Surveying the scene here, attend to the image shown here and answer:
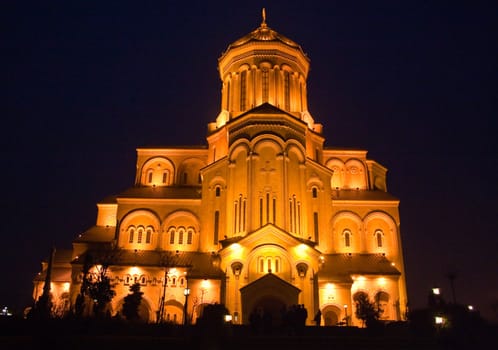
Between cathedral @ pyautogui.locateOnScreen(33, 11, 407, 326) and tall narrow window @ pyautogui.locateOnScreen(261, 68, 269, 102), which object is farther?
tall narrow window @ pyautogui.locateOnScreen(261, 68, 269, 102)

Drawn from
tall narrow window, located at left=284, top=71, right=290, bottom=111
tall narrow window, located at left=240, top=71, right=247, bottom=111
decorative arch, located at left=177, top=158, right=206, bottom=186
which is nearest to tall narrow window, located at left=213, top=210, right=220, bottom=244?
decorative arch, located at left=177, top=158, right=206, bottom=186

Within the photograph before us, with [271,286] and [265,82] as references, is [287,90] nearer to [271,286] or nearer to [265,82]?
[265,82]

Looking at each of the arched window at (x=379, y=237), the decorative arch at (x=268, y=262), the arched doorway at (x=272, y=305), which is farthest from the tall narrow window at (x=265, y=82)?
the arched doorway at (x=272, y=305)

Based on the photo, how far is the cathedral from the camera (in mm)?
30156

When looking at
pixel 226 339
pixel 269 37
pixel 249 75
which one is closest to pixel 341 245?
pixel 249 75

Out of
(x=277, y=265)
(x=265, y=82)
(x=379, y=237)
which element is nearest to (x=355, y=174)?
(x=379, y=237)

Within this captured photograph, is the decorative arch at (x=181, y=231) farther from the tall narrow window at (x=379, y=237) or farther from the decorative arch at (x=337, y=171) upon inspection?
the tall narrow window at (x=379, y=237)

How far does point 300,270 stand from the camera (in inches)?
1177

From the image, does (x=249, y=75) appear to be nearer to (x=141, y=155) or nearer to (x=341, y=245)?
(x=141, y=155)

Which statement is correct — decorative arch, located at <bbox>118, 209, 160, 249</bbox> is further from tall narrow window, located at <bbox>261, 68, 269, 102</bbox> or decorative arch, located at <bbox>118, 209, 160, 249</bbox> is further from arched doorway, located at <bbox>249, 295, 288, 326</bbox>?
tall narrow window, located at <bbox>261, 68, 269, 102</bbox>

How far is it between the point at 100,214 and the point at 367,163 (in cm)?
2252

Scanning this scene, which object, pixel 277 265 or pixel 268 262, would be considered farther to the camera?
pixel 268 262

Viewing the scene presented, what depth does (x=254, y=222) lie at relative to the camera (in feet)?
104

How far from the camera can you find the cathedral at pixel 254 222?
30156mm
